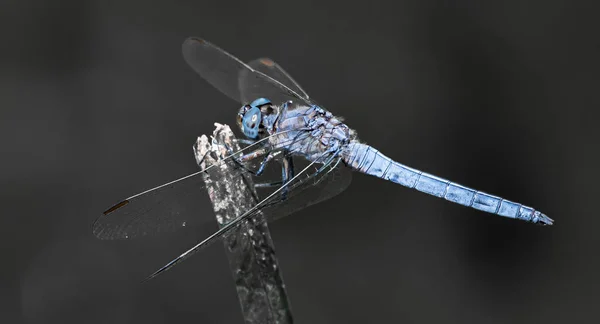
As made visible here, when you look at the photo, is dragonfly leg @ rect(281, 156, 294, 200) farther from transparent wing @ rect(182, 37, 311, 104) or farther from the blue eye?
transparent wing @ rect(182, 37, 311, 104)

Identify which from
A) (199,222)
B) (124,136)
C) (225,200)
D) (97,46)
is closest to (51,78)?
(97,46)

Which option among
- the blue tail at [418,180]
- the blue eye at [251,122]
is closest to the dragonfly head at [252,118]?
the blue eye at [251,122]

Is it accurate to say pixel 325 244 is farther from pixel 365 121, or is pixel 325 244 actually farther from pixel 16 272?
pixel 16 272

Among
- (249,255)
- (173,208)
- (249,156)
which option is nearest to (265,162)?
(249,156)

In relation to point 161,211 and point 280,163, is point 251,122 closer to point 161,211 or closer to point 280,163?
point 280,163

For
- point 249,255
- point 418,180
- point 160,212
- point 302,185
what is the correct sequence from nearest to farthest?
point 249,255, point 160,212, point 302,185, point 418,180
